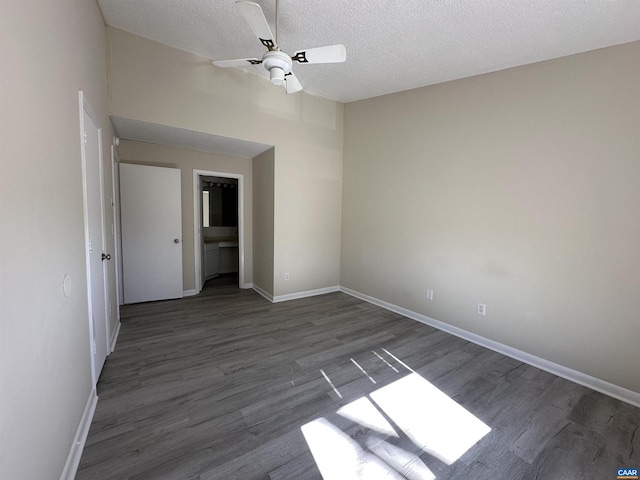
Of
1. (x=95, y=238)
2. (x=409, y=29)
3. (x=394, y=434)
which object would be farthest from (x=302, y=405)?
(x=409, y=29)

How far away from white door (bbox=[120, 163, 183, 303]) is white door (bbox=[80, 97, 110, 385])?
1.53 m

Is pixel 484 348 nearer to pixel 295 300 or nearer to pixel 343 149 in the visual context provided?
pixel 295 300

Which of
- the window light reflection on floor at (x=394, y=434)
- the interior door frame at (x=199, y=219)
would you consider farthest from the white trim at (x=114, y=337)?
the window light reflection on floor at (x=394, y=434)

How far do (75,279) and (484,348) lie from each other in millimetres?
3626

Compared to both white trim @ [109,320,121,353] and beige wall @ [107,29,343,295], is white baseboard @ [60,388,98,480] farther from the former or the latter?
beige wall @ [107,29,343,295]

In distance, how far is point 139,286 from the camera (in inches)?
157

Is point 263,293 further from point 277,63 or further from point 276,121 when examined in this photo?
point 277,63

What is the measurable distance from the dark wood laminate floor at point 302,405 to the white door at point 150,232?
2.96ft

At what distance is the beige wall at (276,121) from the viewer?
2.89 metres

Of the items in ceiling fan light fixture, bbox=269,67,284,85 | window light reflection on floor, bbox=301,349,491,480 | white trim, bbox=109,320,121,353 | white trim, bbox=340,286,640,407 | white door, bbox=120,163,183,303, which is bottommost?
window light reflection on floor, bbox=301,349,491,480

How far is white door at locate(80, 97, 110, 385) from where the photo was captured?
1.92 m

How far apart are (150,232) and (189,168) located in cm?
117

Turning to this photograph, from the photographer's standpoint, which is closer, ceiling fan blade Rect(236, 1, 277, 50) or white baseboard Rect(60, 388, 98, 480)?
white baseboard Rect(60, 388, 98, 480)

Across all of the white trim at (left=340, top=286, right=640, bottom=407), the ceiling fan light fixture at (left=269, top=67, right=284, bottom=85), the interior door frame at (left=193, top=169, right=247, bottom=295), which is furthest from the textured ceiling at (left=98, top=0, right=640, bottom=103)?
the white trim at (left=340, top=286, right=640, bottom=407)
